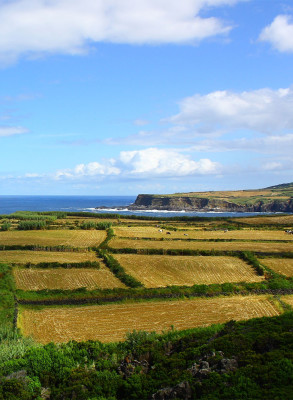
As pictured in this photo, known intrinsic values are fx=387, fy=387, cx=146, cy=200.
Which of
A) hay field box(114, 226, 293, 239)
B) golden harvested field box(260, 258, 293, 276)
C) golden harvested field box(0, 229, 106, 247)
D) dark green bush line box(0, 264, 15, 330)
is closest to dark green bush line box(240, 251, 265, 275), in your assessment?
golden harvested field box(260, 258, 293, 276)

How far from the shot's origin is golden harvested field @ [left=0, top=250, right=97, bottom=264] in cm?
5338

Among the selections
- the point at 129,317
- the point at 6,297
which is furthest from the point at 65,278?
the point at 129,317

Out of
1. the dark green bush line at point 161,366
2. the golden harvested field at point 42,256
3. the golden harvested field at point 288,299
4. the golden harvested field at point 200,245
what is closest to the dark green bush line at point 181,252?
the golden harvested field at point 200,245

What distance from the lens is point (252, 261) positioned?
5300cm

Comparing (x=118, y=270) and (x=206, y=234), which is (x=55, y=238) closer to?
(x=118, y=270)

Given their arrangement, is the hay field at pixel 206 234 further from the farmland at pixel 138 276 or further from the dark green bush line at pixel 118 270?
the dark green bush line at pixel 118 270

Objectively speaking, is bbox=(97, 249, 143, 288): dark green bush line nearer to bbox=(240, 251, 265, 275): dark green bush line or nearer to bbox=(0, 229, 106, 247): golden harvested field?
bbox=(0, 229, 106, 247): golden harvested field

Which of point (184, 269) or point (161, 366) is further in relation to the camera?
point (184, 269)

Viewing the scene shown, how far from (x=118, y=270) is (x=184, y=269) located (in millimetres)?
8546

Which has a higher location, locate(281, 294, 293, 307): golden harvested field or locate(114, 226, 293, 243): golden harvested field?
locate(114, 226, 293, 243): golden harvested field

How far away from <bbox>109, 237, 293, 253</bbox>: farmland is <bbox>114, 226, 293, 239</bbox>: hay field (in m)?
5.78

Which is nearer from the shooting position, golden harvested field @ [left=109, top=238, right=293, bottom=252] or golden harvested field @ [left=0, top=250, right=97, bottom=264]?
golden harvested field @ [left=0, top=250, right=97, bottom=264]

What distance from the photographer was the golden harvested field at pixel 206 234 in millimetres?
73750

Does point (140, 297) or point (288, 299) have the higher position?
point (140, 297)
